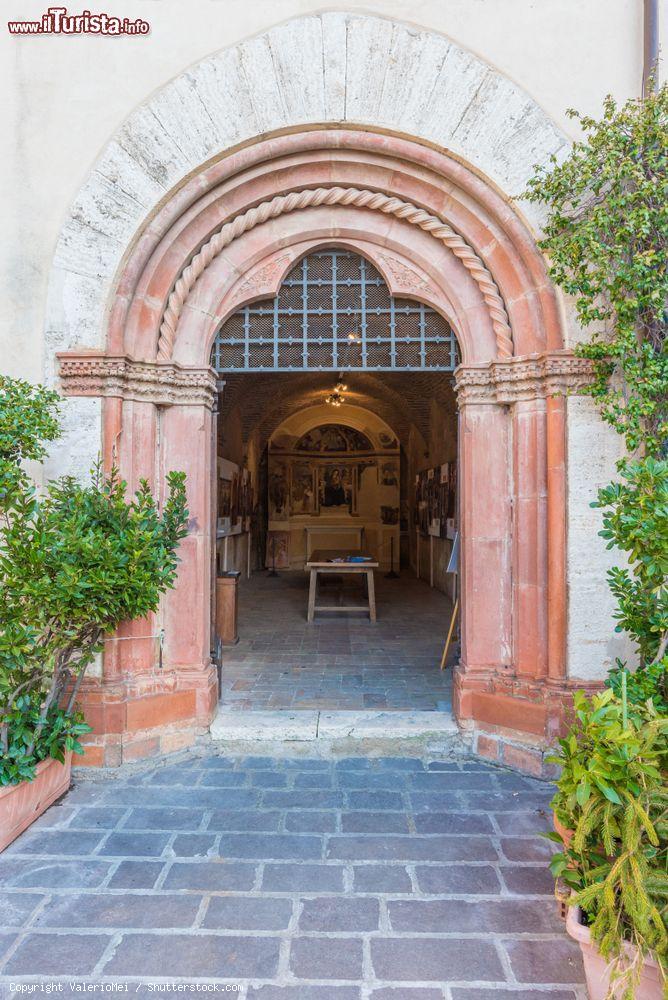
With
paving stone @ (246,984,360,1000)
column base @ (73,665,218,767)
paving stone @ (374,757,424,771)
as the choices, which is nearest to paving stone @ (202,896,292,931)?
paving stone @ (246,984,360,1000)

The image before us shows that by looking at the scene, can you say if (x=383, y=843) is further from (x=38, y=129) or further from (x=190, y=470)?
(x=38, y=129)

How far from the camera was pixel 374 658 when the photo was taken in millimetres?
5531

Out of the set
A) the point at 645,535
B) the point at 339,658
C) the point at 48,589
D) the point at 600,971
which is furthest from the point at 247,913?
the point at 339,658

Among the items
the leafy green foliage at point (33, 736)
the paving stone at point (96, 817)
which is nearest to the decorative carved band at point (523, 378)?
the leafy green foliage at point (33, 736)

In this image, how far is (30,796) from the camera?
9.57 feet

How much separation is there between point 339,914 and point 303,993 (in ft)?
1.27

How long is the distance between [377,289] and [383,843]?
3339 millimetres

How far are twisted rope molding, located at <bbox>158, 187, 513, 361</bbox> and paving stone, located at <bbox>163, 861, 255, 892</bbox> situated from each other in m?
2.85

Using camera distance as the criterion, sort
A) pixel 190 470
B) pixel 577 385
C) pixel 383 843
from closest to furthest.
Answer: pixel 383 843, pixel 577 385, pixel 190 470

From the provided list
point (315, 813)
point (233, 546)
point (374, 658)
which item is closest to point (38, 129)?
point (315, 813)

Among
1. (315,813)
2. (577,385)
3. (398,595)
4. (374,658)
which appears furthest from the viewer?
(398,595)

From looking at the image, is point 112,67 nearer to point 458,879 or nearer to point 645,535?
point 645,535

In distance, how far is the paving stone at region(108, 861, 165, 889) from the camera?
246 cm

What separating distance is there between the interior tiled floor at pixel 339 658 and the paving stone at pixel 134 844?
1.32 meters
